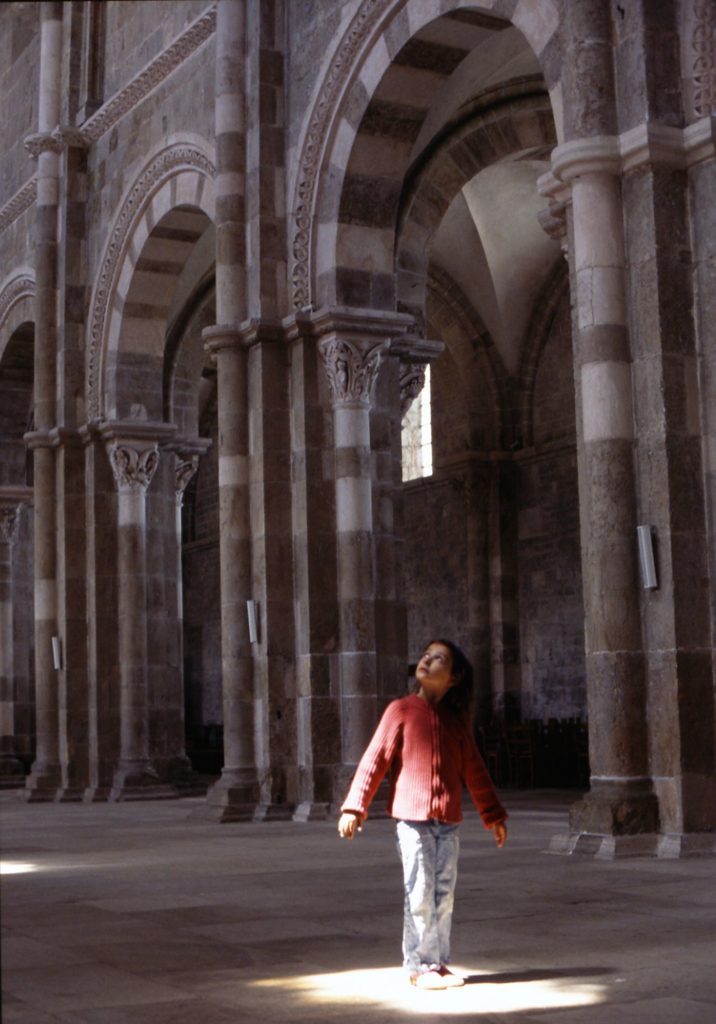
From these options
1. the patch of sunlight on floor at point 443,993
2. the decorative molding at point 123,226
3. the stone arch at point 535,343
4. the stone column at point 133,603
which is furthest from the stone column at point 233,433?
the stone arch at point 535,343

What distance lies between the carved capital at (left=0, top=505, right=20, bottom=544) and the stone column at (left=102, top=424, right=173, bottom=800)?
21.5 feet

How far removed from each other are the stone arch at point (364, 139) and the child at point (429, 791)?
8.92 meters

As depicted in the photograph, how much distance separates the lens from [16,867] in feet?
33.3

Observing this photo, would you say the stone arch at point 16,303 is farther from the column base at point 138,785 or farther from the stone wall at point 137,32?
the column base at point 138,785

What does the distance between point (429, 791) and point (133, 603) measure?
1429 cm

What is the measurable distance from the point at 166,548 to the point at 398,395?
6.19 m

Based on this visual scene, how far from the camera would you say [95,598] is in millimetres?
19578

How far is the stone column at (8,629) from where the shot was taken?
2552 centimetres

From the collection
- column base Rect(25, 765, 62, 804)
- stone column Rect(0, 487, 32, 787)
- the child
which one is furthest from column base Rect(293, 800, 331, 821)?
stone column Rect(0, 487, 32, 787)

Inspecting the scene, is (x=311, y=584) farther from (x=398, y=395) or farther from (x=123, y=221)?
(x=123, y=221)

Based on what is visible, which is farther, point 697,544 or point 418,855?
point 697,544

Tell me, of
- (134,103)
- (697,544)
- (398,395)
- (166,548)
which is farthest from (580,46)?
(166,548)

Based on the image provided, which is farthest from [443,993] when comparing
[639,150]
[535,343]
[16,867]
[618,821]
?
[535,343]

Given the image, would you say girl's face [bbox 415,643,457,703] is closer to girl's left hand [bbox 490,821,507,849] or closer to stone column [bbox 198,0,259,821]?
girl's left hand [bbox 490,821,507,849]
